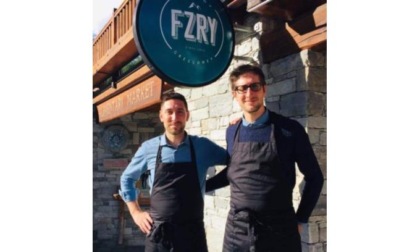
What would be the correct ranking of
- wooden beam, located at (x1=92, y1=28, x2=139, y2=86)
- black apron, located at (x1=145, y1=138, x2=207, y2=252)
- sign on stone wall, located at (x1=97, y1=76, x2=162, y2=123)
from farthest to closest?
sign on stone wall, located at (x1=97, y1=76, x2=162, y2=123), wooden beam, located at (x1=92, y1=28, x2=139, y2=86), black apron, located at (x1=145, y1=138, x2=207, y2=252)

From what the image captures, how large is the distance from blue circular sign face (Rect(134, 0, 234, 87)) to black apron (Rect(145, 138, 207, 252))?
485mm

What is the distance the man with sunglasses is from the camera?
158 cm

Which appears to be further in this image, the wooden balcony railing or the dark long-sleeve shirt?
the wooden balcony railing

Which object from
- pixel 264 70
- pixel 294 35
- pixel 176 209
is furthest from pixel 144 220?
pixel 294 35

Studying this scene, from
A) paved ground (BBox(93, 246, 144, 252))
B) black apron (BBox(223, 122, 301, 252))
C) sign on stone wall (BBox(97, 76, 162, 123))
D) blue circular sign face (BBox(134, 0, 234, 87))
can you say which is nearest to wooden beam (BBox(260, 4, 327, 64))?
blue circular sign face (BBox(134, 0, 234, 87))

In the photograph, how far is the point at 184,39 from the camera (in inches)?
78.6

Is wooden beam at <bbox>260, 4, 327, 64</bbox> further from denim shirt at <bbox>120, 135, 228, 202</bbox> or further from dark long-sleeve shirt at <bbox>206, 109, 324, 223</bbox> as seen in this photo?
denim shirt at <bbox>120, 135, 228, 202</bbox>

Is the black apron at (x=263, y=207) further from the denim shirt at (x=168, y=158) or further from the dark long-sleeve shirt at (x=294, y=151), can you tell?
the denim shirt at (x=168, y=158)

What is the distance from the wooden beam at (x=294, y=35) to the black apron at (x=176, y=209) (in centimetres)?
87

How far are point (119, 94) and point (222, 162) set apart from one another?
121 inches

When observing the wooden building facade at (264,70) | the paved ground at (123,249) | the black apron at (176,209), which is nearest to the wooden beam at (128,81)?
the wooden building facade at (264,70)

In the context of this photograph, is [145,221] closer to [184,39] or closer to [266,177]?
[266,177]
